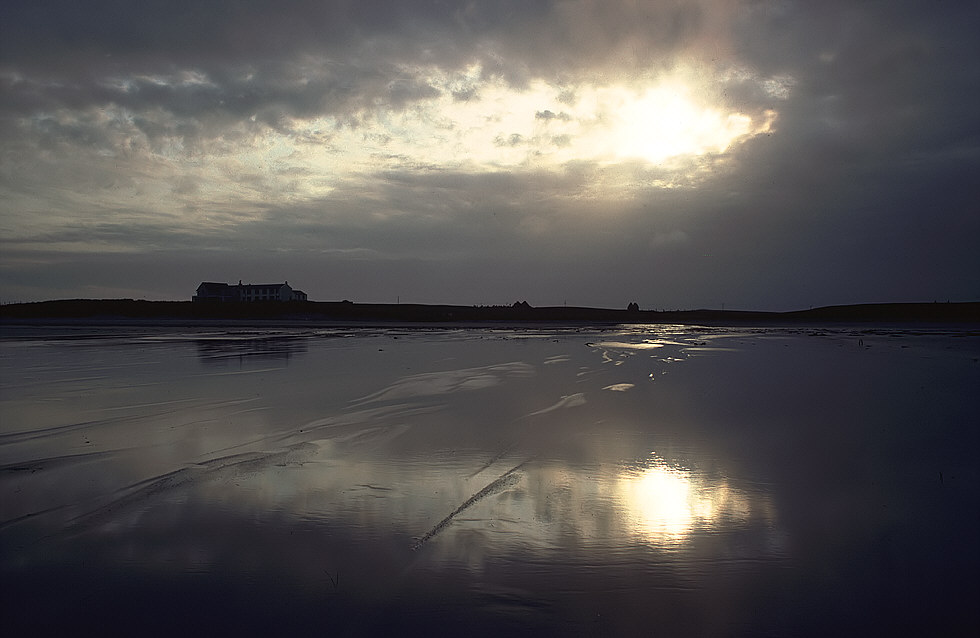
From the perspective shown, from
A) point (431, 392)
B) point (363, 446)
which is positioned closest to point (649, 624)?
point (363, 446)

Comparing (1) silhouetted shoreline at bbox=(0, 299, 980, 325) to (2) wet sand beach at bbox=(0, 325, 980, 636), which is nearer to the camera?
(2) wet sand beach at bbox=(0, 325, 980, 636)

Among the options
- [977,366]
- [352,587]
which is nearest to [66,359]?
[352,587]

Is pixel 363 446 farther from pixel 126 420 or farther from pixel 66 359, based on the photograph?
pixel 66 359

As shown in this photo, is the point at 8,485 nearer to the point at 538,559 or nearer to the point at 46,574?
the point at 46,574

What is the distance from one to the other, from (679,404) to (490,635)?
404 inches

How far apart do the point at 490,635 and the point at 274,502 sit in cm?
353

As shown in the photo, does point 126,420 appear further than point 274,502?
Yes

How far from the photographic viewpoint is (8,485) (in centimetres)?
725

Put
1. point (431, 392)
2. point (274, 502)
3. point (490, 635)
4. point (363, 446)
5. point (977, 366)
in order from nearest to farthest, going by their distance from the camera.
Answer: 1. point (490, 635)
2. point (274, 502)
3. point (363, 446)
4. point (431, 392)
5. point (977, 366)

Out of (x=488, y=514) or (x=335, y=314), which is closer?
(x=488, y=514)

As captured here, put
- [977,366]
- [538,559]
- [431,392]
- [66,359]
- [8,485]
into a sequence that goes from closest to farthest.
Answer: [538,559] < [8,485] < [431,392] < [977,366] < [66,359]

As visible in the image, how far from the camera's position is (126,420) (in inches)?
440

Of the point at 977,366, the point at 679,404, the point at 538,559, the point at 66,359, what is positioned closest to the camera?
the point at 538,559

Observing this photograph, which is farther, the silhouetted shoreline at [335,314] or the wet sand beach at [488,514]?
the silhouetted shoreline at [335,314]
